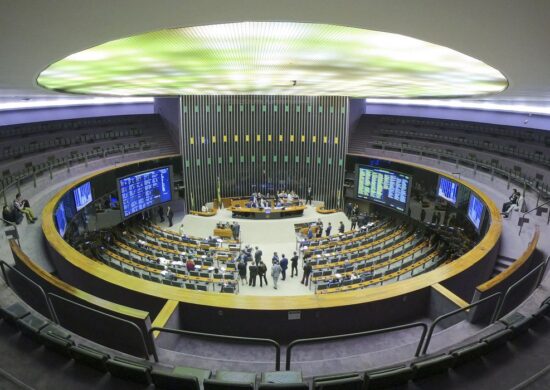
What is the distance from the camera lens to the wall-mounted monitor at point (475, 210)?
10477mm

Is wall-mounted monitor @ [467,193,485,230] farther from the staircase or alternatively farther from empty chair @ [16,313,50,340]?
empty chair @ [16,313,50,340]

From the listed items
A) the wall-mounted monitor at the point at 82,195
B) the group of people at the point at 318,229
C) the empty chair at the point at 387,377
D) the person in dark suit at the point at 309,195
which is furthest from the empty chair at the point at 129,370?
the person in dark suit at the point at 309,195

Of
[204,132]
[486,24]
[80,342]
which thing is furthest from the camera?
[204,132]

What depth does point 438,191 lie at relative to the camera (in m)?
14.8

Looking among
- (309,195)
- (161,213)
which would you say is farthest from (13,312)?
(309,195)

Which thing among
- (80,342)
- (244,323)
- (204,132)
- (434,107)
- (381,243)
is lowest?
(381,243)

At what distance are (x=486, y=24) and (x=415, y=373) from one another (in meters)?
3.08

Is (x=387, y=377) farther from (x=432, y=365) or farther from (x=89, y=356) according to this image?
(x=89, y=356)

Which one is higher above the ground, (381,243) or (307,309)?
(307,309)

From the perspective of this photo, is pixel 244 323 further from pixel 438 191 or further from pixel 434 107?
pixel 434 107

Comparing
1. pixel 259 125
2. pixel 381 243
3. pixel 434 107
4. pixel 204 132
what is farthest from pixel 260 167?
pixel 434 107

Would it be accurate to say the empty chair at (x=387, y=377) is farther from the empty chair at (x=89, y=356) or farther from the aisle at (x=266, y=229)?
the aisle at (x=266, y=229)

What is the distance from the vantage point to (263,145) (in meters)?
21.1

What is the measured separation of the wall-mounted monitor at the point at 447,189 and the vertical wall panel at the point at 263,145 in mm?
6863
